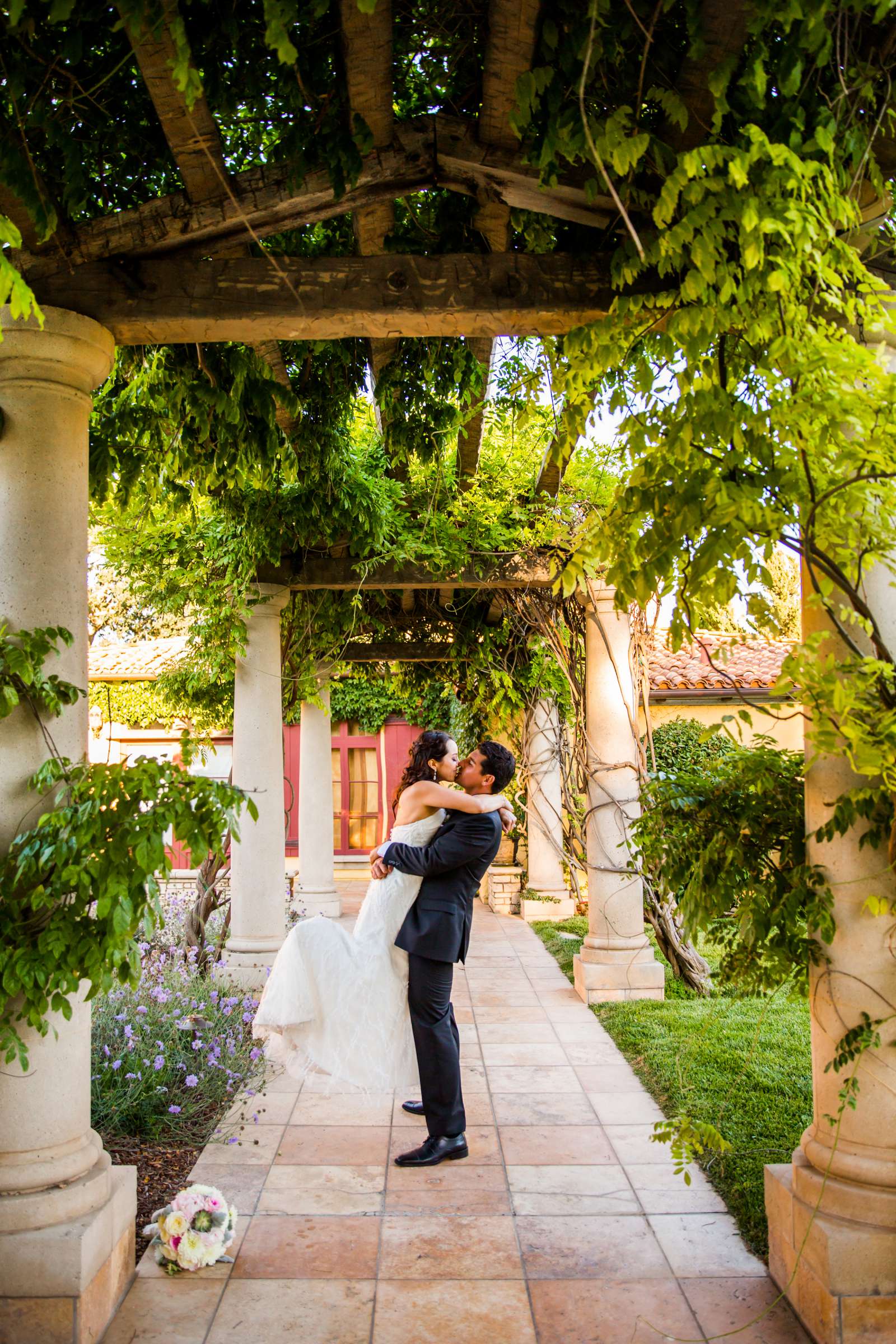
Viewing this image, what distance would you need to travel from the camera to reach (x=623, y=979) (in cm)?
654

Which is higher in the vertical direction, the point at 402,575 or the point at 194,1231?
the point at 402,575

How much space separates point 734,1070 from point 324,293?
4.12m

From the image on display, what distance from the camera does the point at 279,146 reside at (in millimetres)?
2871

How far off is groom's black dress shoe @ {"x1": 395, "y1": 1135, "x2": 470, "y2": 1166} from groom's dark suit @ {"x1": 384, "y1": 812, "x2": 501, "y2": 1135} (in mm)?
30

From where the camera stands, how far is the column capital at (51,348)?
286cm

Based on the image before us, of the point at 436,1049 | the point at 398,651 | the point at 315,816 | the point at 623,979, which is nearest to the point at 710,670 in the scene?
the point at 398,651

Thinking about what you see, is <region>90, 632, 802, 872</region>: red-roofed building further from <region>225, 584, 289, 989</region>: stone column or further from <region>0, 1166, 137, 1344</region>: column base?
<region>0, 1166, 137, 1344</region>: column base

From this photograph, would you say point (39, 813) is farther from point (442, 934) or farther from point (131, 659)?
point (131, 659)

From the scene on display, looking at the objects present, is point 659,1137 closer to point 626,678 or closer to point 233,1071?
point 233,1071

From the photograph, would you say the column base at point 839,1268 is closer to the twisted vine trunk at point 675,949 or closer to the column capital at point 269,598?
the twisted vine trunk at point 675,949

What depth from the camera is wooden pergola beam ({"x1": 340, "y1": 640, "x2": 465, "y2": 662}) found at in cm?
1030

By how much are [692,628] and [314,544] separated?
4.67 metres

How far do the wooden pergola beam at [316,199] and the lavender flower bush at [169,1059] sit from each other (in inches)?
106

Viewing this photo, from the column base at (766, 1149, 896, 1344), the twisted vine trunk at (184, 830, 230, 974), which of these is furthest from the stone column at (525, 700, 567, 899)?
the column base at (766, 1149, 896, 1344)
